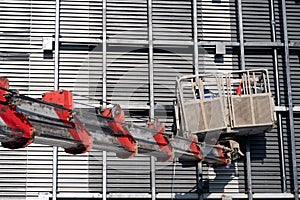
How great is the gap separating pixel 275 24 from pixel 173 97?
409cm

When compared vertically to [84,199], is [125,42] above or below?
above

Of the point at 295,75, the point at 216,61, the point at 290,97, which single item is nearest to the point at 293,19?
the point at 295,75

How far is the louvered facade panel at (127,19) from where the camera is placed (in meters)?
16.9

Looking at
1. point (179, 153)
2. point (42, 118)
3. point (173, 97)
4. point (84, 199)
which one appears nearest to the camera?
point (42, 118)

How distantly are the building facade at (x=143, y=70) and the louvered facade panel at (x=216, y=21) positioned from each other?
31mm

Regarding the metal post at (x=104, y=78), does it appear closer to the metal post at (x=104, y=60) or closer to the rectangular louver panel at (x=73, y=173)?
the metal post at (x=104, y=60)

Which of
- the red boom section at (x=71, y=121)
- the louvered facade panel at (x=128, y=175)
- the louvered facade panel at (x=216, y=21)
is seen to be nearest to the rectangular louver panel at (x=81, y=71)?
the louvered facade panel at (x=128, y=175)

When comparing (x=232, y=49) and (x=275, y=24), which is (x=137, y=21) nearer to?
(x=232, y=49)

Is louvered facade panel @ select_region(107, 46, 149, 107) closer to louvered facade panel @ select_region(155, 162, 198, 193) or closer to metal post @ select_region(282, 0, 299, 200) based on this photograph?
louvered facade panel @ select_region(155, 162, 198, 193)

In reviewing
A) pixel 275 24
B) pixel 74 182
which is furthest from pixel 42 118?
pixel 275 24

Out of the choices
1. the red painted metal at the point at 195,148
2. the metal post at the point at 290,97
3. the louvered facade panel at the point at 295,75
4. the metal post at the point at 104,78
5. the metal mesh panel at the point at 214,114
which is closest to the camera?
the red painted metal at the point at 195,148

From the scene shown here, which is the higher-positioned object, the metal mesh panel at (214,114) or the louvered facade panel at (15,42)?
the louvered facade panel at (15,42)

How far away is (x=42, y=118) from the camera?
927 cm

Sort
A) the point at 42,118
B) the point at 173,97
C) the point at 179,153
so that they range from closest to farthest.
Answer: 1. the point at 42,118
2. the point at 179,153
3. the point at 173,97
